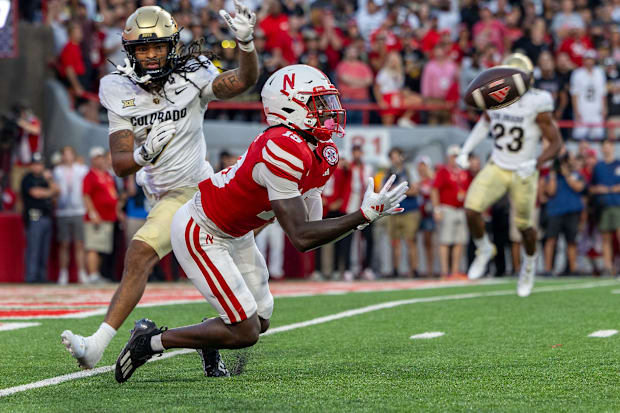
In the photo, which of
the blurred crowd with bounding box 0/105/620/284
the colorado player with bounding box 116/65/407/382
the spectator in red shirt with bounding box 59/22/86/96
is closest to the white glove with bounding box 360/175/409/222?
the colorado player with bounding box 116/65/407/382

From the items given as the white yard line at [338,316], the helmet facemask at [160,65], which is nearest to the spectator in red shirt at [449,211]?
the white yard line at [338,316]

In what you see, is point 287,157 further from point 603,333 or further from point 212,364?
point 603,333

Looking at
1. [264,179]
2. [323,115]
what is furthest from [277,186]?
[323,115]

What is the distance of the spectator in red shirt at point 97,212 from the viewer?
11.8m

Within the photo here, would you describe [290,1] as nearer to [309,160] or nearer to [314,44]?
[314,44]

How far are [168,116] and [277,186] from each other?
1494mm

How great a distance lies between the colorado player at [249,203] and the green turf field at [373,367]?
205mm

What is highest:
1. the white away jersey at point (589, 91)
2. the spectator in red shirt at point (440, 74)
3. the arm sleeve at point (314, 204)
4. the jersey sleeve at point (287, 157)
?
the spectator in red shirt at point (440, 74)

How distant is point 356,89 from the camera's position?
14.2 meters

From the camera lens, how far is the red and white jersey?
13.4ft

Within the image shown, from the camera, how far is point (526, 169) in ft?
28.7

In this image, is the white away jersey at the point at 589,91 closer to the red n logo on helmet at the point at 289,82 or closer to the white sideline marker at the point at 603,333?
the white sideline marker at the point at 603,333

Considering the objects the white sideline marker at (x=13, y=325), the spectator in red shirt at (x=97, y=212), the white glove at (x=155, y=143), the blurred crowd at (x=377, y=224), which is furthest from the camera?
the blurred crowd at (x=377, y=224)

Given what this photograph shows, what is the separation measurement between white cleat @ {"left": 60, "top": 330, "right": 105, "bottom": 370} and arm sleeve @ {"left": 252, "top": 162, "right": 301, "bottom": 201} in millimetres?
1081
